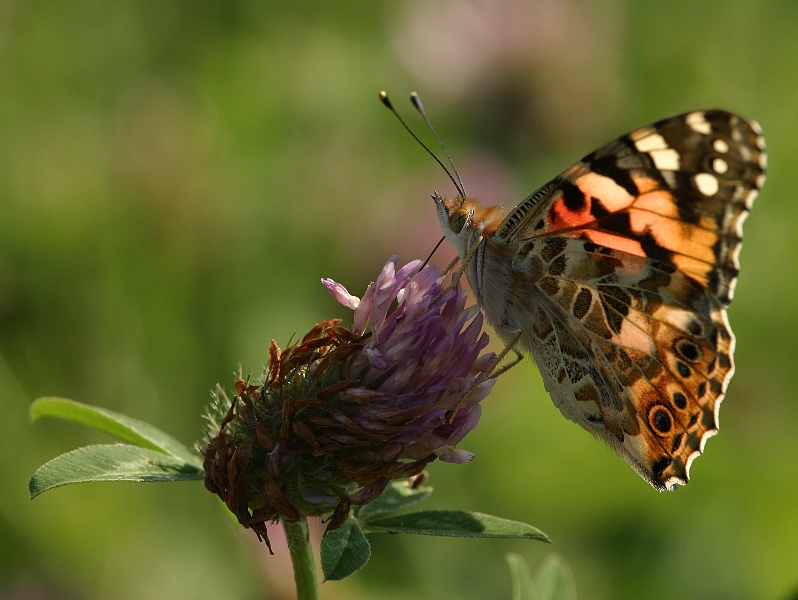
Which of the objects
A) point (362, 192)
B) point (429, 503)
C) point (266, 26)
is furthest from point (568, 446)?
point (266, 26)

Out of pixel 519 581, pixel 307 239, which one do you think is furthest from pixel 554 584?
pixel 307 239

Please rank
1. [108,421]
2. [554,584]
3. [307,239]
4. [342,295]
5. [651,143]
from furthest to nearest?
[307,239] < [651,143] < [554,584] < [342,295] < [108,421]

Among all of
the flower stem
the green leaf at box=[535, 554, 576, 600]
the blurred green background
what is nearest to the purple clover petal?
the flower stem

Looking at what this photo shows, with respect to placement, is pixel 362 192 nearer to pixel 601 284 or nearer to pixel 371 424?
pixel 601 284

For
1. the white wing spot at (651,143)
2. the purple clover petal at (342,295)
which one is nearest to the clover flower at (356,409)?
the purple clover petal at (342,295)

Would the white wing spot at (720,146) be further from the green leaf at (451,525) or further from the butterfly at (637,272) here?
the green leaf at (451,525)

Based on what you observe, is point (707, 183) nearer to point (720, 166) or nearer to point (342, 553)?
point (720, 166)

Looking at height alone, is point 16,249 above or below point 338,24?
below
